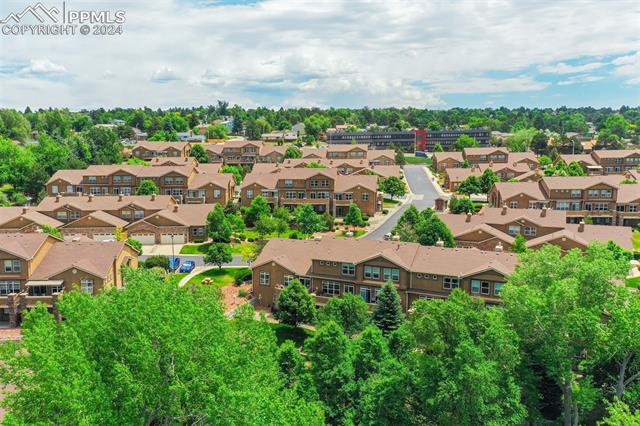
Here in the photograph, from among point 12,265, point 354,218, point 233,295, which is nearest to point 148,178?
point 354,218

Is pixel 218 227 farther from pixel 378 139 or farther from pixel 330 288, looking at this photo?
pixel 378 139

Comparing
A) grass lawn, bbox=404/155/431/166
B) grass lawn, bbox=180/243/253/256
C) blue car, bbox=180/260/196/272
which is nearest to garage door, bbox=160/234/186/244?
grass lawn, bbox=180/243/253/256

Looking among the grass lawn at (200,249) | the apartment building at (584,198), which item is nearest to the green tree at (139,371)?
the grass lawn at (200,249)

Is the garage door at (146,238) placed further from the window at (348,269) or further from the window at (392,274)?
the window at (392,274)

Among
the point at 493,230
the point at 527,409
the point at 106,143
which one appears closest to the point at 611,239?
the point at 493,230

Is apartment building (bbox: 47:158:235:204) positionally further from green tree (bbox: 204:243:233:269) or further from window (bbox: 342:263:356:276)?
window (bbox: 342:263:356:276)

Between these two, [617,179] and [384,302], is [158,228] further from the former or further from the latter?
[617,179]
